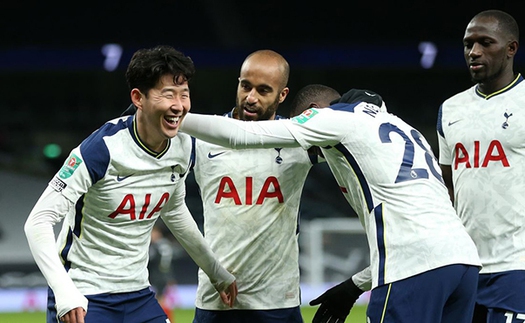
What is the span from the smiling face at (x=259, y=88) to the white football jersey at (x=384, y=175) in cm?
71

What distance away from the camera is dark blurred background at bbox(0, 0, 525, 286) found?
62.5ft

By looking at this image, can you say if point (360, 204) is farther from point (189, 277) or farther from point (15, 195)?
point (15, 195)

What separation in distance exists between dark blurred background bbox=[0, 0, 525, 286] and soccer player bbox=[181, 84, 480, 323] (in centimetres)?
1405

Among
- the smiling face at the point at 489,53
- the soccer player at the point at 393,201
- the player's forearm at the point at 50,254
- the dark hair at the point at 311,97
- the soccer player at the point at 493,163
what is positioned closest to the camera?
the player's forearm at the point at 50,254

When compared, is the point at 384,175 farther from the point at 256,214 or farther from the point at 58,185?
the point at 58,185

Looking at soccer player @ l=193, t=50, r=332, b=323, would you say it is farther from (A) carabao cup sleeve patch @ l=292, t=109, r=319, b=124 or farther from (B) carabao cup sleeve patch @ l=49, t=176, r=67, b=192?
(B) carabao cup sleeve patch @ l=49, t=176, r=67, b=192

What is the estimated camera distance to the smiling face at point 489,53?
15.8 feet

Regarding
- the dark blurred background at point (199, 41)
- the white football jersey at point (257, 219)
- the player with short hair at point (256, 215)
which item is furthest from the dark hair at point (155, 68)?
the dark blurred background at point (199, 41)

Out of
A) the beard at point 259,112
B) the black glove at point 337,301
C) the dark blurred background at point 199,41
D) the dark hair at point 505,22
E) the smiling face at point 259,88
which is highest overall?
the dark blurred background at point 199,41

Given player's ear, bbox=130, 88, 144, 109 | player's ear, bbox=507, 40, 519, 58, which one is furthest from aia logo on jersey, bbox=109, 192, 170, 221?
player's ear, bbox=507, 40, 519, 58

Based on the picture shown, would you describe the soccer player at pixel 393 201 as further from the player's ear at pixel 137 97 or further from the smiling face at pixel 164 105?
the player's ear at pixel 137 97

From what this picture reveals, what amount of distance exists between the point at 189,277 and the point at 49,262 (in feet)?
41.3

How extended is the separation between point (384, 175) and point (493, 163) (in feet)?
3.31

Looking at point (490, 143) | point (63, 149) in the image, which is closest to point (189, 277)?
point (63, 149)
